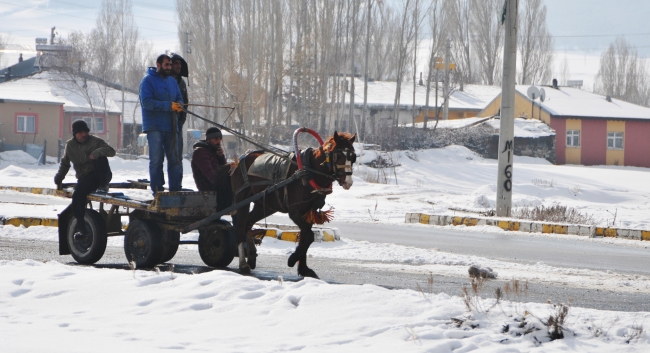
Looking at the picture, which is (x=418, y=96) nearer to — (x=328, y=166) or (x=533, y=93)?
(x=533, y=93)

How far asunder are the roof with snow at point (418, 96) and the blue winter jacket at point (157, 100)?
195ft

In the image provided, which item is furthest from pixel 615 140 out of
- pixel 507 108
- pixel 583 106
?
pixel 507 108

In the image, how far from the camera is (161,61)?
10.5 metres

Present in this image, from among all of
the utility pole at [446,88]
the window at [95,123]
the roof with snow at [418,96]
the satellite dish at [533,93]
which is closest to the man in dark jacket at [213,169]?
the window at [95,123]

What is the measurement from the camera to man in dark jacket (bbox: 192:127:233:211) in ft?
33.1

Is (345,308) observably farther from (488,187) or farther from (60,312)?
(488,187)

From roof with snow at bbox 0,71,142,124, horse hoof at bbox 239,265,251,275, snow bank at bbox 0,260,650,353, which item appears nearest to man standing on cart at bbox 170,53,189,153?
horse hoof at bbox 239,265,251,275

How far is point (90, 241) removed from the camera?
10430mm

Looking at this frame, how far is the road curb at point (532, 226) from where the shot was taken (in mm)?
16641

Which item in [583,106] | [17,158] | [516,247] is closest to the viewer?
[516,247]

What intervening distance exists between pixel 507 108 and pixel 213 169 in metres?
10.7

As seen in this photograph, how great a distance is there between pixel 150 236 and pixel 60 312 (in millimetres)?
3097

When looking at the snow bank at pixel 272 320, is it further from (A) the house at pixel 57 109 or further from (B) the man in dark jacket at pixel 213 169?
(A) the house at pixel 57 109

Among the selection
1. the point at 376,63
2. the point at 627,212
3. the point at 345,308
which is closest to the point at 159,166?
the point at 345,308
